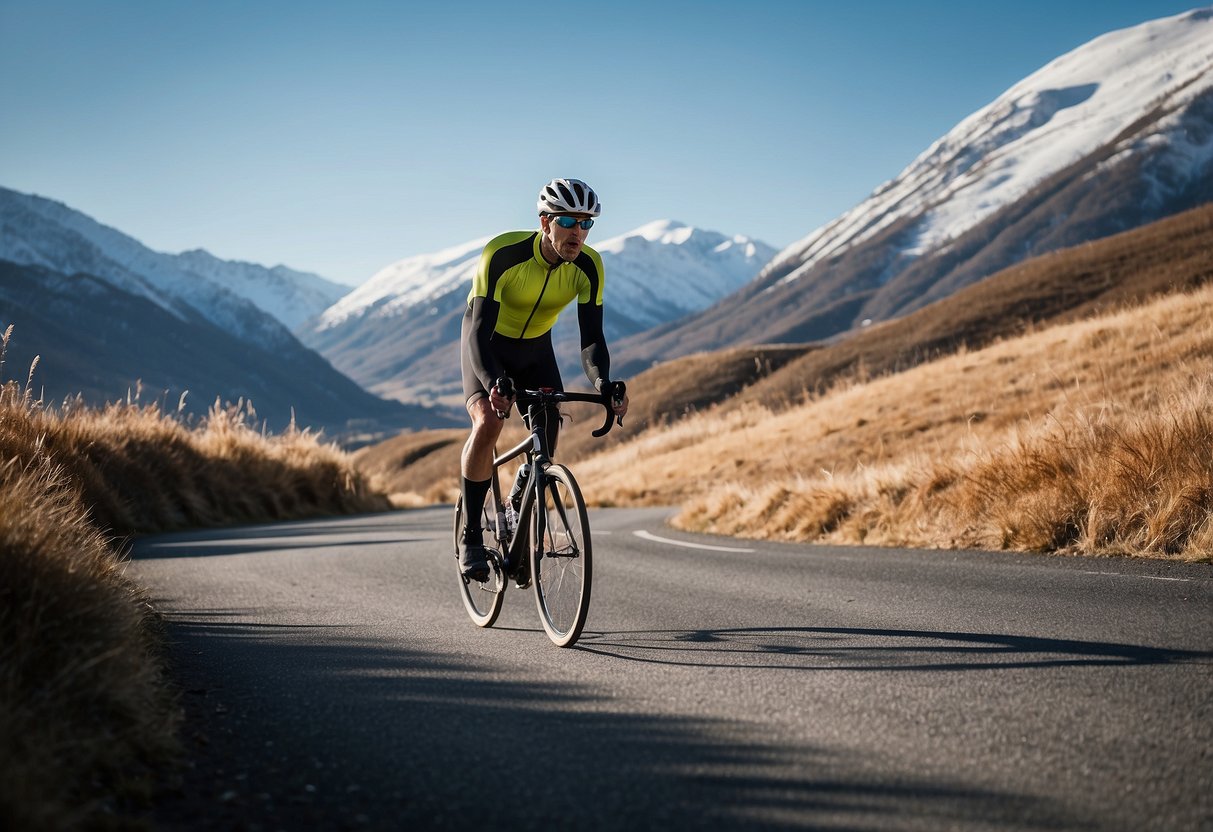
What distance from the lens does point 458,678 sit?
4.39m

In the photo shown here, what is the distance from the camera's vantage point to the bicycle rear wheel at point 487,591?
5887mm

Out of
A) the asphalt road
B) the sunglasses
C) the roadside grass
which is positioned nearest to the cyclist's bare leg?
the asphalt road

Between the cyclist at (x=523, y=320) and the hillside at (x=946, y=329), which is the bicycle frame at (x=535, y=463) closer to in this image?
the cyclist at (x=523, y=320)

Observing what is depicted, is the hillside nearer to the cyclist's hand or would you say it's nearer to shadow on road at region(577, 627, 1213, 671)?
the cyclist's hand

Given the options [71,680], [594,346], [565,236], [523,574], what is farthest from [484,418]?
[71,680]

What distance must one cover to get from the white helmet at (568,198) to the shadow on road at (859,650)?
232 cm

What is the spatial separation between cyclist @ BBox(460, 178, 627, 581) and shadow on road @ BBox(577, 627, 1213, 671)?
4.09 feet

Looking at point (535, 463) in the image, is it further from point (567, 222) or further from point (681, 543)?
point (681, 543)

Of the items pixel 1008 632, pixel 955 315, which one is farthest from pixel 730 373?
pixel 1008 632

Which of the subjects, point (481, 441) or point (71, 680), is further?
point (481, 441)

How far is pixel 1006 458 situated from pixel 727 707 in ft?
19.3

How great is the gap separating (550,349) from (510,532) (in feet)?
3.63

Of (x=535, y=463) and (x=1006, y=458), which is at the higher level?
(x=535, y=463)

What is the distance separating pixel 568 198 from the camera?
5535 millimetres
